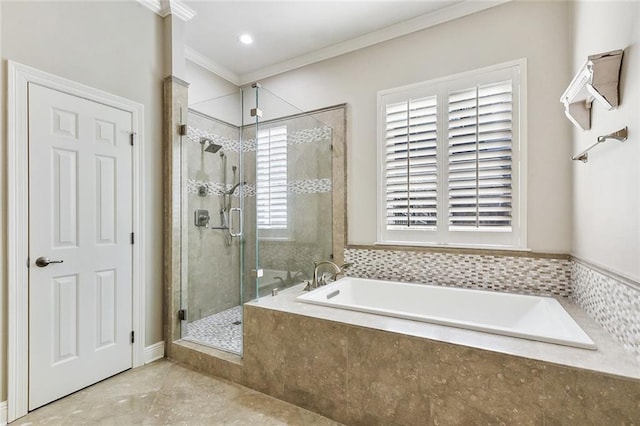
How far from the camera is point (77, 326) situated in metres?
2.09

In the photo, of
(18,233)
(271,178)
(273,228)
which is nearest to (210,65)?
(271,178)

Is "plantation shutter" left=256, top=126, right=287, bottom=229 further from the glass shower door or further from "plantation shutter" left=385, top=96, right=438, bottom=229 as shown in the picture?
"plantation shutter" left=385, top=96, right=438, bottom=229

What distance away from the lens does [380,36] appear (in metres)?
2.94

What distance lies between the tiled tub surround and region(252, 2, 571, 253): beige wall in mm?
828

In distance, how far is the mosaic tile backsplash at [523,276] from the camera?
141 centimetres

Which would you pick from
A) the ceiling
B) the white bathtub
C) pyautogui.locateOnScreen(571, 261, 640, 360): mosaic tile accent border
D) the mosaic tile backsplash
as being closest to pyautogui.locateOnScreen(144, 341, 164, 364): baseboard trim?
the white bathtub

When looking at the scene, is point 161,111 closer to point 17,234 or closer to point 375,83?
point 17,234

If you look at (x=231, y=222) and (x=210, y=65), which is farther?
(x=210, y=65)

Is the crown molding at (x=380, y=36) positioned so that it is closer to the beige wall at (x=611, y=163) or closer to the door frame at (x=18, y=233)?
the beige wall at (x=611, y=163)

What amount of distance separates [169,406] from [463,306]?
2.17 m

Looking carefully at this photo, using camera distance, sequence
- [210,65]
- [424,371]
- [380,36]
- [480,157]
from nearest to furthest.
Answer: [424,371]
[480,157]
[380,36]
[210,65]

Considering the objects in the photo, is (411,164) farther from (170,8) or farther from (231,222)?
(170,8)

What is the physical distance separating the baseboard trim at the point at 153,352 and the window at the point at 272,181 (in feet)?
4.27

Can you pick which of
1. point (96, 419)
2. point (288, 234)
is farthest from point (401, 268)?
point (96, 419)
